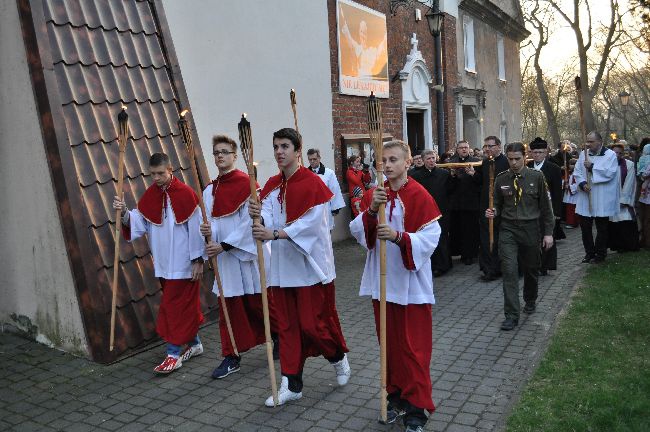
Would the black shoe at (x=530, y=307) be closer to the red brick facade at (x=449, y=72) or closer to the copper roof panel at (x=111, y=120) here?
the copper roof panel at (x=111, y=120)

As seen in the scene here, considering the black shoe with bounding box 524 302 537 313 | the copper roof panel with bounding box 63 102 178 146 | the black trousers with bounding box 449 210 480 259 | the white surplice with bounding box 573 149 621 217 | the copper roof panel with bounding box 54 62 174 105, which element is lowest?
the black shoe with bounding box 524 302 537 313

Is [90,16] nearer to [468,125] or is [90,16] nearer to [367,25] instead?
[367,25]

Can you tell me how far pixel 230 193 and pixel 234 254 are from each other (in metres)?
0.56

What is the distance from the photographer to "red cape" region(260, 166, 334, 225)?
201 inches

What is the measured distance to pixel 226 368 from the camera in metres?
5.72

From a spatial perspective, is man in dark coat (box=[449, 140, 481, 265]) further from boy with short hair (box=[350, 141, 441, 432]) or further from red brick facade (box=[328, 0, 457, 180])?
boy with short hair (box=[350, 141, 441, 432])

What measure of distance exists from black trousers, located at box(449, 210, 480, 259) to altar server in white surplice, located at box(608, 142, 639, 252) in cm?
229

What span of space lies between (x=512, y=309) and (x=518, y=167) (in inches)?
61.4

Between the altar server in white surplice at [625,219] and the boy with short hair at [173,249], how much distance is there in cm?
756

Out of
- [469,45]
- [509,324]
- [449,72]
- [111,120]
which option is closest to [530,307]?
[509,324]

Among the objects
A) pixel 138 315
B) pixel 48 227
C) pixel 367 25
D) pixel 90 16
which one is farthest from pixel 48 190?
pixel 367 25

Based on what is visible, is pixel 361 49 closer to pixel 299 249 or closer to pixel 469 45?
pixel 469 45

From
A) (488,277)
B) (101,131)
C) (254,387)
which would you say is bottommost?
(488,277)

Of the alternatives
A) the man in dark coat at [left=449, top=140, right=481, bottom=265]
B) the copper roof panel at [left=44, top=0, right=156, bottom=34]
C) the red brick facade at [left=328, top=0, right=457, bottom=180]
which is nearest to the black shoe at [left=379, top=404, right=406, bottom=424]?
the copper roof panel at [left=44, top=0, right=156, bottom=34]
